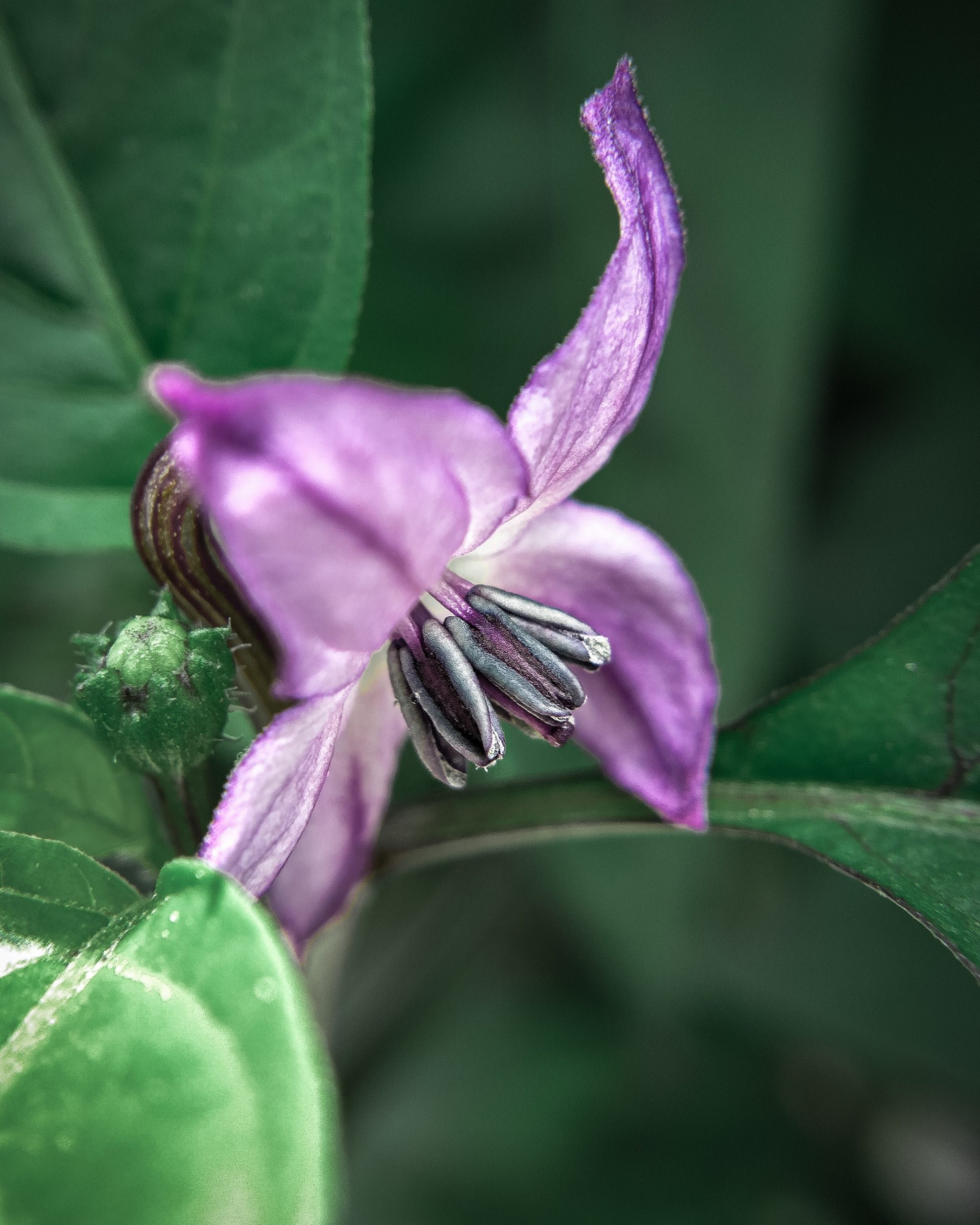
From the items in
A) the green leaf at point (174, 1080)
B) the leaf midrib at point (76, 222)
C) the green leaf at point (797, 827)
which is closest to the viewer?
the green leaf at point (174, 1080)

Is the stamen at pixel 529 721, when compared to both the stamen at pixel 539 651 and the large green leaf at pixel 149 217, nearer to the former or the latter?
the stamen at pixel 539 651

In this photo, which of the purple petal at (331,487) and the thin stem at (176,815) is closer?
the purple petal at (331,487)

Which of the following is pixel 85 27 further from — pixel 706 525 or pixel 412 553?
pixel 706 525

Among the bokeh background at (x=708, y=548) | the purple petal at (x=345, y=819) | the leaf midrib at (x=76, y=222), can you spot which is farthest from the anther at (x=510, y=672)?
the bokeh background at (x=708, y=548)

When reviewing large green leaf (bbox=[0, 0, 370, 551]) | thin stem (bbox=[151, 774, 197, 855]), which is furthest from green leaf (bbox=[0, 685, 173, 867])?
large green leaf (bbox=[0, 0, 370, 551])

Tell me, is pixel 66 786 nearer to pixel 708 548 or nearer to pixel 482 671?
pixel 482 671

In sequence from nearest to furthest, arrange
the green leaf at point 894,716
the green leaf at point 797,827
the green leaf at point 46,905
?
the green leaf at point 46,905, the green leaf at point 797,827, the green leaf at point 894,716

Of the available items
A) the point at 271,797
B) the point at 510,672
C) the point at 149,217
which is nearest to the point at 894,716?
the point at 510,672
